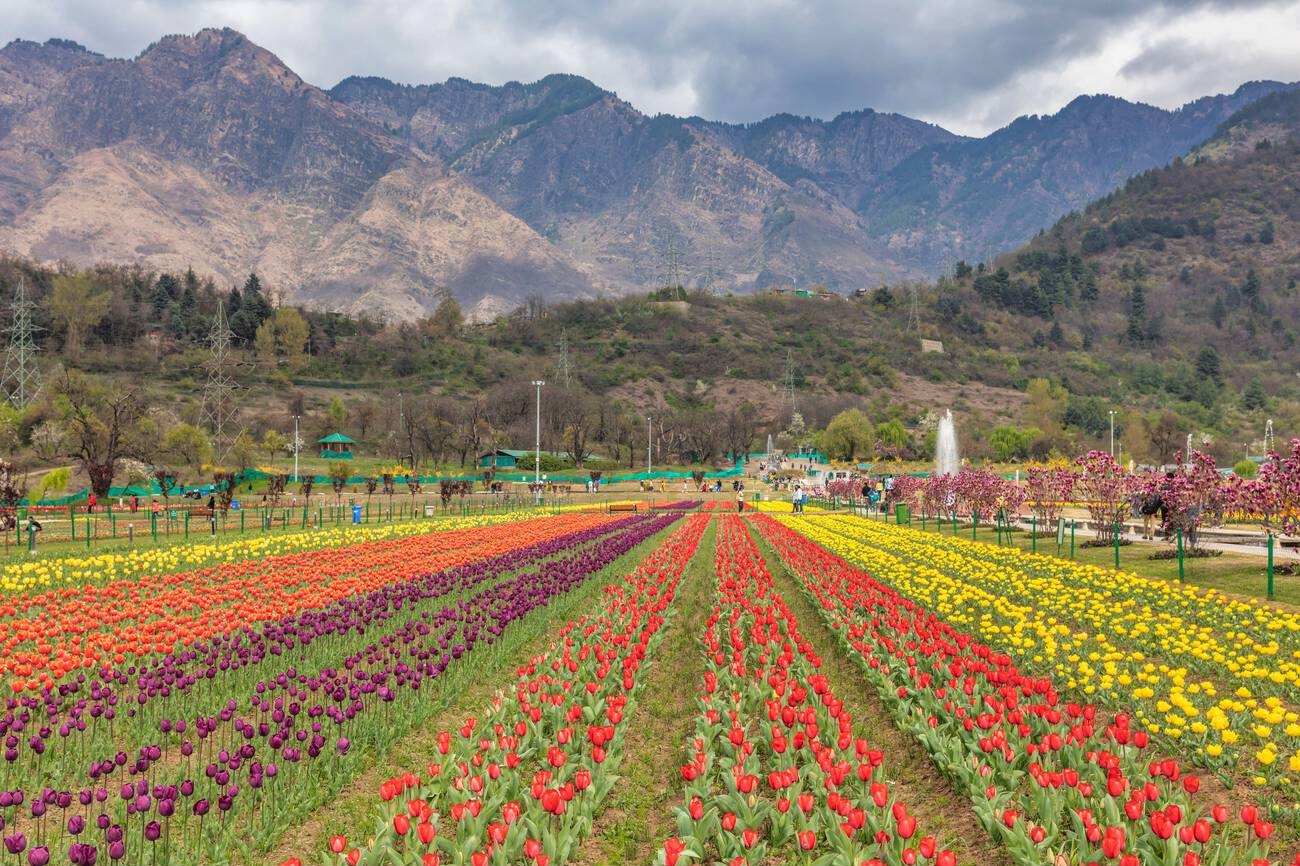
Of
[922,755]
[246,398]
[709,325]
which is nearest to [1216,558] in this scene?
[922,755]

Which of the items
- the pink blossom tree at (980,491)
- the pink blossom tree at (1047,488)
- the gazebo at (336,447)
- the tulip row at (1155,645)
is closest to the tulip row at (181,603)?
the tulip row at (1155,645)

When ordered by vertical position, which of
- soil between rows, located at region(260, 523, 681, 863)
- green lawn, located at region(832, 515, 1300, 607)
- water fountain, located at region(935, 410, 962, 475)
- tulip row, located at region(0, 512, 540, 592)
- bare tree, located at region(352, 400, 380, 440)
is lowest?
soil between rows, located at region(260, 523, 681, 863)

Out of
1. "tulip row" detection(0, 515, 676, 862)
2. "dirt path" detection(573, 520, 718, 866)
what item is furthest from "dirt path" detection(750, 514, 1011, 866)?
"tulip row" detection(0, 515, 676, 862)

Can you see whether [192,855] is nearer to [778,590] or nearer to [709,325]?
[778,590]

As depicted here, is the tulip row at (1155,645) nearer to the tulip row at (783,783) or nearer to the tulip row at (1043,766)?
the tulip row at (1043,766)

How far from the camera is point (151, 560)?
65.2ft

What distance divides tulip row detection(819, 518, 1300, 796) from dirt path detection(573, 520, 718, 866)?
12.7 ft

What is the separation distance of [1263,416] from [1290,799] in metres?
162

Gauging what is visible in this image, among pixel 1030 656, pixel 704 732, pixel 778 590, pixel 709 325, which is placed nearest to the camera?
pixel 704 732

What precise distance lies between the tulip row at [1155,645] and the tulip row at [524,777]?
4.54 metres

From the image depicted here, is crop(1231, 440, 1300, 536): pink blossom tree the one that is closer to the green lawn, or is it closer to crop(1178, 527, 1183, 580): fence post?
the green lawn

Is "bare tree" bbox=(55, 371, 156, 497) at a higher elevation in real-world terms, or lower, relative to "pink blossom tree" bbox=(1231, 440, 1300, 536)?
higher

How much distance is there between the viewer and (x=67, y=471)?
4541 centimetres

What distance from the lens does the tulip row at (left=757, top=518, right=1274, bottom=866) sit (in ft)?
17.6
